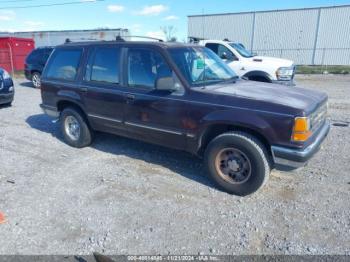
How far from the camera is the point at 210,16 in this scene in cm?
2959

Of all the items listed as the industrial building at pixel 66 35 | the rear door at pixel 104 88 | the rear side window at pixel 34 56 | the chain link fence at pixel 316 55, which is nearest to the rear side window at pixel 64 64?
the rear door at pixel 104 88

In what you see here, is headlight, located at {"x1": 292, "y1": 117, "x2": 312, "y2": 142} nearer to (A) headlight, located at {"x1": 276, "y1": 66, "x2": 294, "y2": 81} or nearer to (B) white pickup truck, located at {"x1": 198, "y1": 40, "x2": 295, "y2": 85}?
(B) white pickup truck, located at {"x1": 198, "y1": 40, "x2": 295, "y2": 85}

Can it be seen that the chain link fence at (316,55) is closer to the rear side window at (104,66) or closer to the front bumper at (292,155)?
the rear side window at (104,66)

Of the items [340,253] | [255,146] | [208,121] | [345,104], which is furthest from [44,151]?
[345,104]

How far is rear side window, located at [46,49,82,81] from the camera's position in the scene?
209 inches

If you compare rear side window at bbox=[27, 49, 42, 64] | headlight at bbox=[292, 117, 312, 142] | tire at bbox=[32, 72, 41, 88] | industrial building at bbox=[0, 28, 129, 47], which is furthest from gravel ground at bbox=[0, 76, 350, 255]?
industrial building at bbox=[0, 28, 129, 47]

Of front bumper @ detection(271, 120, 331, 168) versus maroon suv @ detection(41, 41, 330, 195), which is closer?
front bumper @ detection(271, 120, 331, 168)

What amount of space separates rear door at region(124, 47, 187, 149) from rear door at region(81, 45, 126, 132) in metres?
0.21

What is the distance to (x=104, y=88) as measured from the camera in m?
4.84

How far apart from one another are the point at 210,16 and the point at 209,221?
29354 millimetres

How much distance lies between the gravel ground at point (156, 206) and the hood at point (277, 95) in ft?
3.85

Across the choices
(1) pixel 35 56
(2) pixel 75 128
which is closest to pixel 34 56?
(1) pixel 35 56

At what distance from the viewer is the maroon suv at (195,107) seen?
344 centimetres

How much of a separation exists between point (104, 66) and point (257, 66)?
5.95 metres
